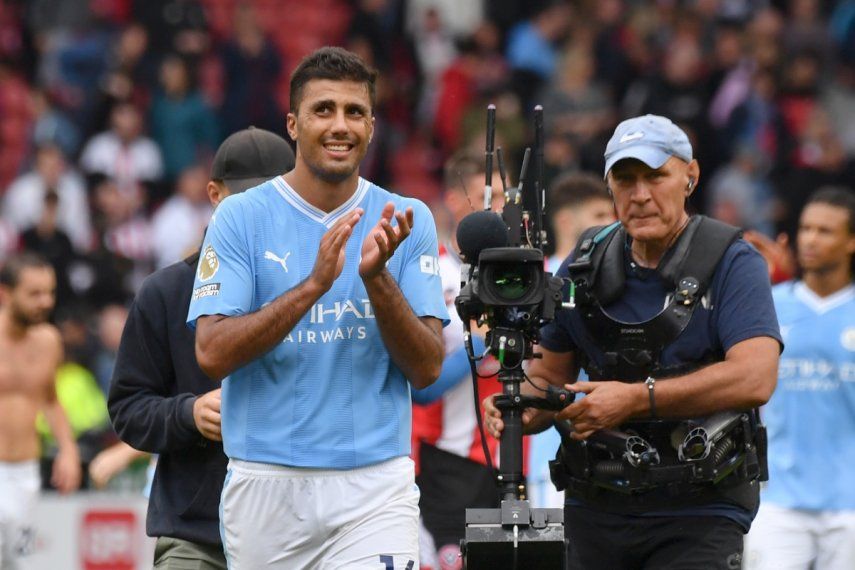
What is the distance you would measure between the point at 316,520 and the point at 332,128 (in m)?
1.37

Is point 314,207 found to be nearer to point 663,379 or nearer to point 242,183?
point 242,183

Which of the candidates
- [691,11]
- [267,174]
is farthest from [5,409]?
[691,11]

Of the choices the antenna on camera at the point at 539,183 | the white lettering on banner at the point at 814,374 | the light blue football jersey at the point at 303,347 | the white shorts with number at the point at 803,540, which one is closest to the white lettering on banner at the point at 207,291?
the light blue football jersey at the point at 303,347

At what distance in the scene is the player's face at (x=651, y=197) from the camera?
21.5ft

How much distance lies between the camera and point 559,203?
10266mm

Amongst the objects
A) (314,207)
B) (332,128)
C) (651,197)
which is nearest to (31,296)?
(314,207)

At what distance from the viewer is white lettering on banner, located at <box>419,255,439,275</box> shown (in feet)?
20.9

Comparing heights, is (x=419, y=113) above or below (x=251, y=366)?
above

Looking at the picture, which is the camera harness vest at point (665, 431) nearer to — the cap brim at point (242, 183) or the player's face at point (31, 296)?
the cap brim at point (242, 183)

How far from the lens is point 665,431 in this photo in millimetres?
6461

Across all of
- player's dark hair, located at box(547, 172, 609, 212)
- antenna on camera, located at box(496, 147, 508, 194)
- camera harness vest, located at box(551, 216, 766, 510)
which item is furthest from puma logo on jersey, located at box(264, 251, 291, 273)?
player's dark hair, located at box(547, 172, 609, 212)

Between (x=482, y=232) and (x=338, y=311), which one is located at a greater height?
(x=482, y=232)

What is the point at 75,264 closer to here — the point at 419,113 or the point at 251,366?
the point at 419,113

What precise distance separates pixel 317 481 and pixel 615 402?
42.7 inches
